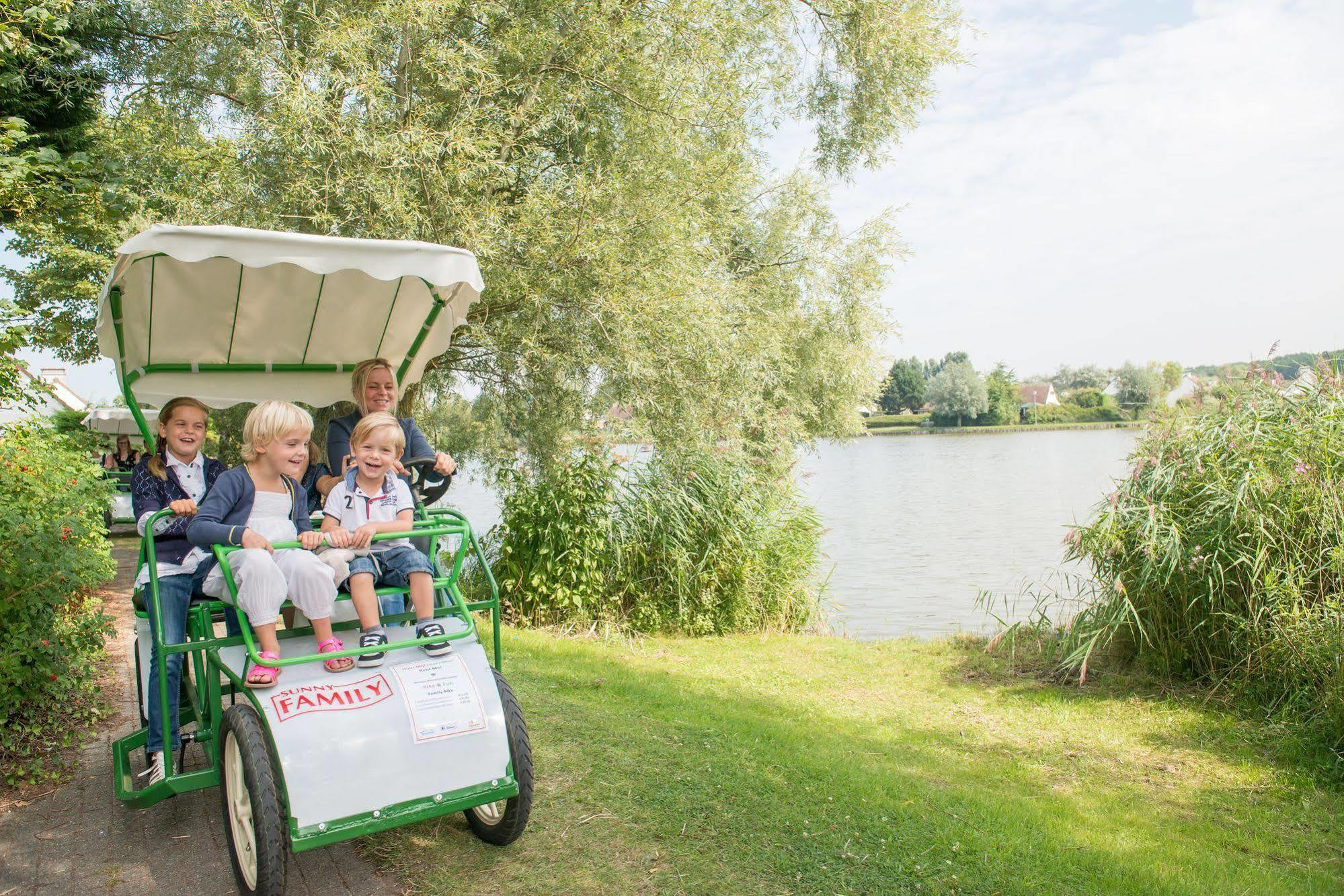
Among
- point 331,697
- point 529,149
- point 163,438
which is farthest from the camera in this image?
point 529,149

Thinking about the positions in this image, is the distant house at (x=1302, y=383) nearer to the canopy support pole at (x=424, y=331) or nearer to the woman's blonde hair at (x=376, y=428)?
the canopy support pole at (x=424, y=331)

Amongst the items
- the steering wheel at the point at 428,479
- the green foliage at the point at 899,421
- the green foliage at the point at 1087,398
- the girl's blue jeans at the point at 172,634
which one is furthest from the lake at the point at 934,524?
the green foliage at the point at 899,421

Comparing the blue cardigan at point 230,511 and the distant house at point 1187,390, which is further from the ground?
the distant house at point 1187,390

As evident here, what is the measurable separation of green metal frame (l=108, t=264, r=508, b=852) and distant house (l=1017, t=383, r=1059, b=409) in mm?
73141

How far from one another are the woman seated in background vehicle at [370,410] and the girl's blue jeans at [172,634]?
Answer: 101 cm

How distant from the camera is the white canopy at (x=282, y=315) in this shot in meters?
4.08

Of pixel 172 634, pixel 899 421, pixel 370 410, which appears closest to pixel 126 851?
pixel 172 634

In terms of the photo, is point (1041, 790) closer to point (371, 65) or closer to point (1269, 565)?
point (1269, 565)

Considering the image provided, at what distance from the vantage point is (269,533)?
3.87 metres

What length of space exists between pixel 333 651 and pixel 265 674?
0.80ft

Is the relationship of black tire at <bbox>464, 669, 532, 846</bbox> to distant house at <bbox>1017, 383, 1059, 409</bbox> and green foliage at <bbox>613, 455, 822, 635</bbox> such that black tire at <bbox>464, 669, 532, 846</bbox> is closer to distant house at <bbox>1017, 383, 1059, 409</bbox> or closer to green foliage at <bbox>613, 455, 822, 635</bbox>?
green foliage at <bbox>613, 455, 822, 635</bbox>

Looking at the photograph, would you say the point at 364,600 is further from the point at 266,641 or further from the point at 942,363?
the point at 942,363

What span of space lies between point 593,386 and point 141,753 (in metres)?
5.31

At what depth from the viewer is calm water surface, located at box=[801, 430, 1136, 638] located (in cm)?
1212
